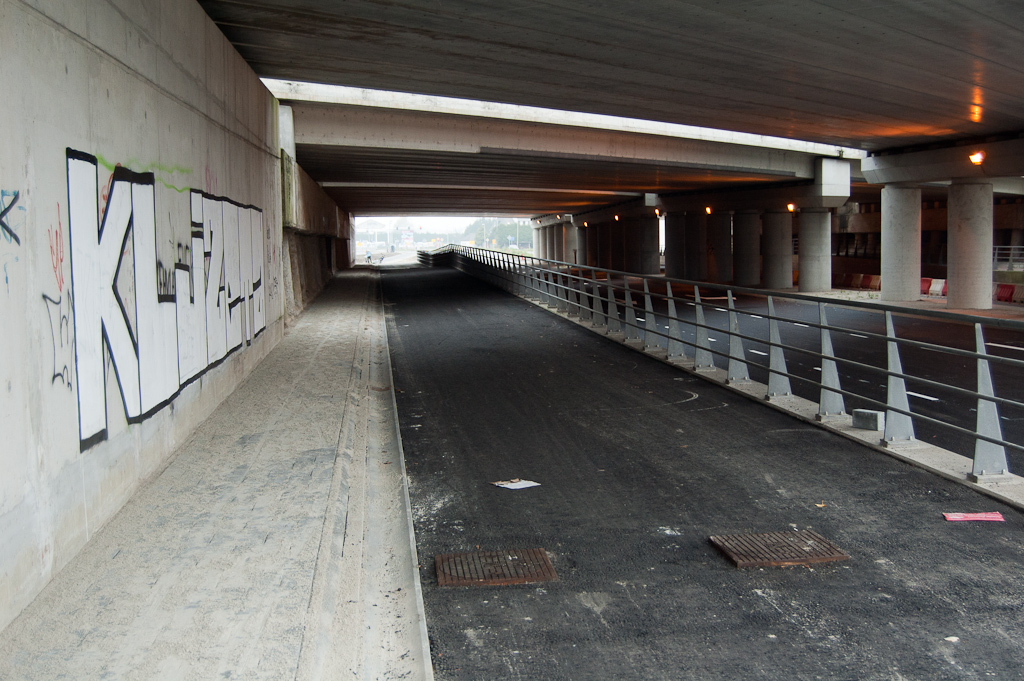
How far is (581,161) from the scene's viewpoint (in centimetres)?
2928

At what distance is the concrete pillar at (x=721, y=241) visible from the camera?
4531 cm

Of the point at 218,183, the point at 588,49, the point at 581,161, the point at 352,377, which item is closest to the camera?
the point at 218,183

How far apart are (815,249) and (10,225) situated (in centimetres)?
3747

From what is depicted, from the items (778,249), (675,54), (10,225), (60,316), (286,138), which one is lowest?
(60,316)

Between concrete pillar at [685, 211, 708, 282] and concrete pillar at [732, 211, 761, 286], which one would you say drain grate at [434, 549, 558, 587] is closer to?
concrete pillar at [732, 211, 761, 286]

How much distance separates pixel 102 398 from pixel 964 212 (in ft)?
88.2

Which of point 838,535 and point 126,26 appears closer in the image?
point 838,535

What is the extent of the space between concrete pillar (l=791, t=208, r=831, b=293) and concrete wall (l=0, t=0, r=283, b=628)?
107ft

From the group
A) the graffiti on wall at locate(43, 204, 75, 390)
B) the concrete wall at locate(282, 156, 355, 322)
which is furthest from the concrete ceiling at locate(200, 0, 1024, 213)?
the graffiti on wall at locate(43, 204, 75, 390)

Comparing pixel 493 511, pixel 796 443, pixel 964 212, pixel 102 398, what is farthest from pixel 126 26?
pixel 964 212

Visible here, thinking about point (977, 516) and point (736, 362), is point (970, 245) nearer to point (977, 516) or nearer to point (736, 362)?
point (736, 362)

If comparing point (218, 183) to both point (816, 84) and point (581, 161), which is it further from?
point (581, 161)

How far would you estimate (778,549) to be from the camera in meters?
5.61

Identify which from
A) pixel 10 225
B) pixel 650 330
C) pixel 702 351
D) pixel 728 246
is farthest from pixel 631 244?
pixel 10 225
